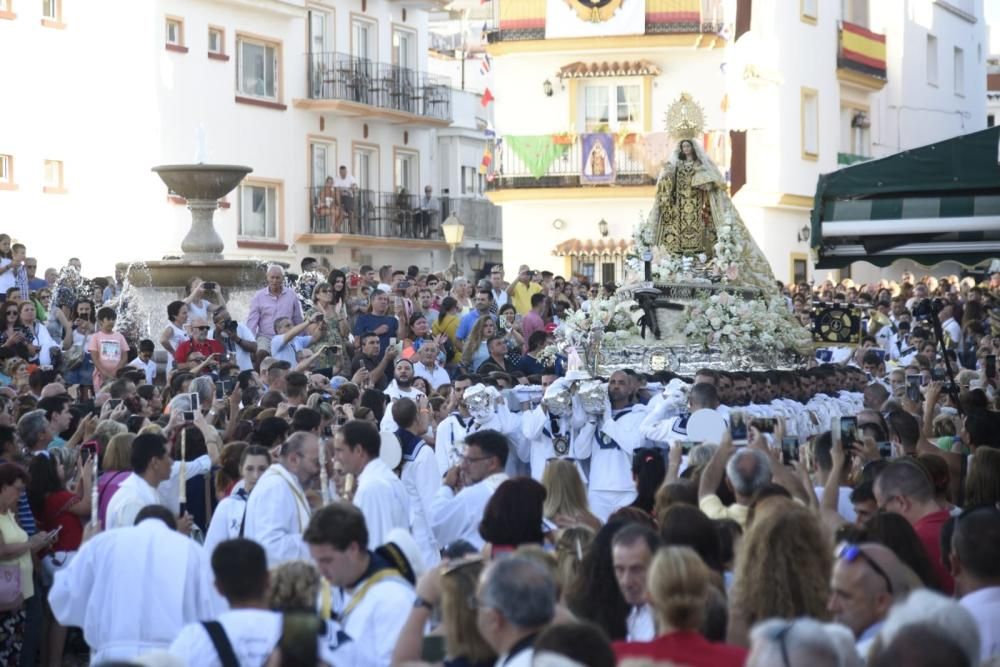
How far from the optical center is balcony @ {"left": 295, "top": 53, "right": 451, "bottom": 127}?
3991 cm

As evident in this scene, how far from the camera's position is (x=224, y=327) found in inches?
705

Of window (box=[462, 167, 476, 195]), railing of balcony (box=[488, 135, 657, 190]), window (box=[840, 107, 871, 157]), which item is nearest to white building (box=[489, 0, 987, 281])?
railing of balcony (box=[488, 135, 657, 190])

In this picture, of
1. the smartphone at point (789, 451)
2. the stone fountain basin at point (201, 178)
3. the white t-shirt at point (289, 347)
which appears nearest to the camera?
the smartphone at point (789, 451)

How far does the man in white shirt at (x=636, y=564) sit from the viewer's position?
23.0 feet

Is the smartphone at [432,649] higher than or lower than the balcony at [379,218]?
lower

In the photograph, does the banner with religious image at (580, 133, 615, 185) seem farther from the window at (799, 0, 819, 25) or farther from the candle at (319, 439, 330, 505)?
the candle at (319, 439, 330, 505)

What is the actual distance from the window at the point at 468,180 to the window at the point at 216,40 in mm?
13038

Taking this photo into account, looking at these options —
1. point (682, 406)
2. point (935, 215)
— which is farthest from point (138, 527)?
point (935, 215)

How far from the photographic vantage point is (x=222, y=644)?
6754 mm

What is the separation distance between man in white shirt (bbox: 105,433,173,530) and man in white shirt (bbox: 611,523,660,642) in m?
3.25

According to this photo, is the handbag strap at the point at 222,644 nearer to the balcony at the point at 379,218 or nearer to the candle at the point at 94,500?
the candle at the point at 94,500

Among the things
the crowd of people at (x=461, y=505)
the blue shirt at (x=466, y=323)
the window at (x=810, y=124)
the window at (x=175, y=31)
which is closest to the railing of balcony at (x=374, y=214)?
the window at (x=175, y=31)

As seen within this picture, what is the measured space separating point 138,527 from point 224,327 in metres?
9.45

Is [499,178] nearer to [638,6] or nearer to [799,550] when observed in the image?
[638,6]
